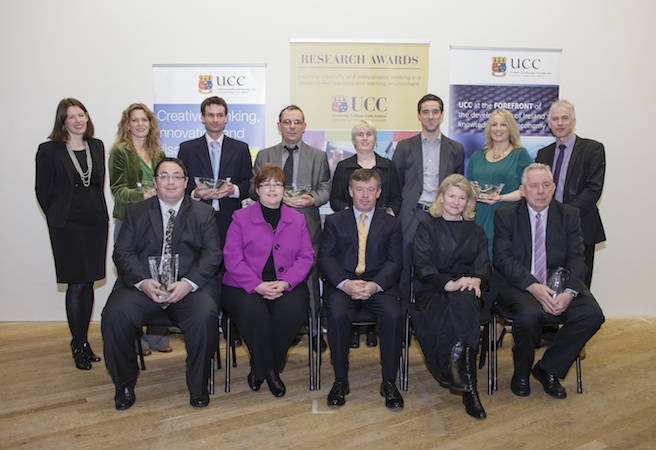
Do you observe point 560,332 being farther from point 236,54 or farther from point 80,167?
point 236,54

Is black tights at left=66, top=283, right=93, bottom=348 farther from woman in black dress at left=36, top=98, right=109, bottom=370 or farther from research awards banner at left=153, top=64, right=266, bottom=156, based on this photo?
research awards banner at left=153, top=64, right=266, bottom=156

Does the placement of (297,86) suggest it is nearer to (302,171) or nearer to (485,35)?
(302,171)

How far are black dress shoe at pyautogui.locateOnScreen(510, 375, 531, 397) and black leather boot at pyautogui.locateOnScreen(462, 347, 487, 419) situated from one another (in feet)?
1.17

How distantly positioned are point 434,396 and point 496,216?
138 centimetres

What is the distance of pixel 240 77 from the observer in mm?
5750

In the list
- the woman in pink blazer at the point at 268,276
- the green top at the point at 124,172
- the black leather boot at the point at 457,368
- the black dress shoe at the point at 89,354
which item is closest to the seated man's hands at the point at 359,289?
the woman in pink blazer at the point at 268,276

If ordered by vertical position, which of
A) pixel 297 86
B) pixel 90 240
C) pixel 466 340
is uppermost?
pixel 297 86

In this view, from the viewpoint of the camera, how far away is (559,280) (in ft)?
12.8

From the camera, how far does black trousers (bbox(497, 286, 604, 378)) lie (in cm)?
385

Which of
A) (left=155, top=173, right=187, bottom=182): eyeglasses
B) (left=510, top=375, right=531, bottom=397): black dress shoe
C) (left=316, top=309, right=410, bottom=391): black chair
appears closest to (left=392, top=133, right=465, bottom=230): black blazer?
(left=316, top=309, right=410, bottom=391): black chair

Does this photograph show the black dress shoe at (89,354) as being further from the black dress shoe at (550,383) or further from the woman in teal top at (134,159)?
the black dress shoe at (550,383)

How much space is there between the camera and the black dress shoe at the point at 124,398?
3658 mm

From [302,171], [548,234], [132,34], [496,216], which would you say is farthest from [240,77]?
[548,234]

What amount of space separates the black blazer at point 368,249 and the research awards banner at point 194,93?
2.16 m
